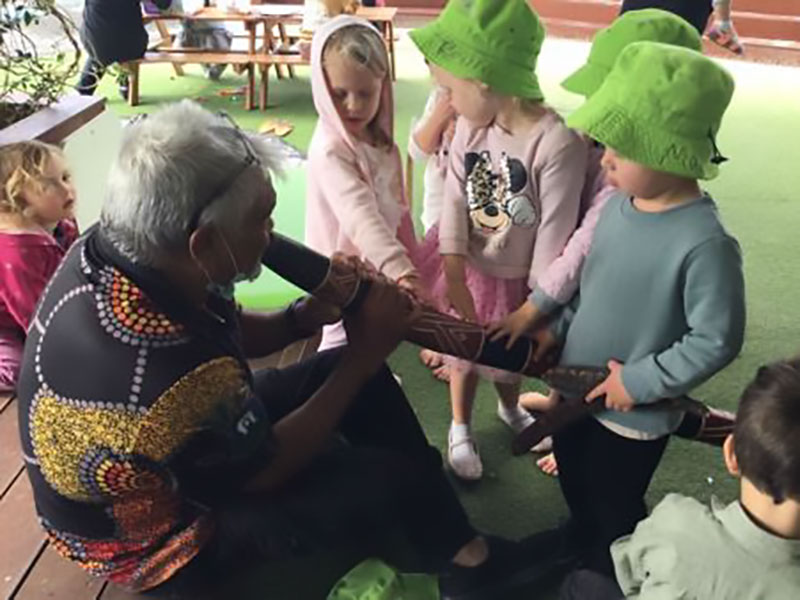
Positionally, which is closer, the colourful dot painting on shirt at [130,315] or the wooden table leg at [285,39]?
the colourful dot painting on shirt at [130,315]

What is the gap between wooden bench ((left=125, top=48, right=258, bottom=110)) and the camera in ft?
16.6

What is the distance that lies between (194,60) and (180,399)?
460 centimetres

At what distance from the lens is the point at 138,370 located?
3.59 ft

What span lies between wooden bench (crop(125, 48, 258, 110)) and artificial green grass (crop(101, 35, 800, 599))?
0.40 ft

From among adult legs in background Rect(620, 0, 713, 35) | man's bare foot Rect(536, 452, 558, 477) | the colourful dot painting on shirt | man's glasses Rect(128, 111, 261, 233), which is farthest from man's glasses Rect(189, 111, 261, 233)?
adult legs in background Rect(620, 0, 713, 35)

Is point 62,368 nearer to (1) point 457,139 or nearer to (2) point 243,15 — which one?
(1) point 457,139

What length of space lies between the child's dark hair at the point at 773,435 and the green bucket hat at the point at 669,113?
0.39m

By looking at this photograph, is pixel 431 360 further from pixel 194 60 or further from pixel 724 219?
pixel 194 60

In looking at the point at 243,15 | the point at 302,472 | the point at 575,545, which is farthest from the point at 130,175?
the point at 243,15

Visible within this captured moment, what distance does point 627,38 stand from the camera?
5.17 ft

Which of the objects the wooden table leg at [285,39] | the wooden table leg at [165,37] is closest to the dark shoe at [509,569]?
the wooden table leg at [285,39]

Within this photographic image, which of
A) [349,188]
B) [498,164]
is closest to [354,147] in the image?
[349,188]

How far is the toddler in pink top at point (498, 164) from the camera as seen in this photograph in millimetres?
1569

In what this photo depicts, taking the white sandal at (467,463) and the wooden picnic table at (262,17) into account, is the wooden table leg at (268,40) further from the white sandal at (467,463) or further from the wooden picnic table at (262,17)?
the white sandal at (467,463)
